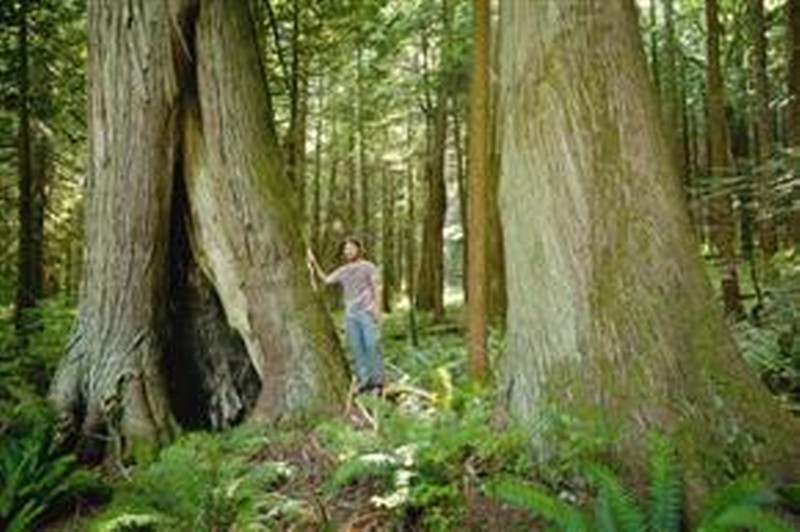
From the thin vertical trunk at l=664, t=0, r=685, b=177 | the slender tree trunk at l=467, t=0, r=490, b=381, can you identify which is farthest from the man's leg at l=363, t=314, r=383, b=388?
the thin vertical trunk at l=664, t=0, r=685, b=177

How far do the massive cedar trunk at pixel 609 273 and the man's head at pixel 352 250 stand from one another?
442 centimetres

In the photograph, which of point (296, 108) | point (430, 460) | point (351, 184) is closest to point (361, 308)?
point (430, 460)

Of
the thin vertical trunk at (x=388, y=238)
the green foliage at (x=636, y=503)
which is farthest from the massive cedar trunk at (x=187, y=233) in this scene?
the thin vertical trunk at (x=388, y=238)

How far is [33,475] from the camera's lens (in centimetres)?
745

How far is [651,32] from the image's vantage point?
78.7 feet

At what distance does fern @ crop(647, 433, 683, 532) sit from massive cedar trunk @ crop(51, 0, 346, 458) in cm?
377

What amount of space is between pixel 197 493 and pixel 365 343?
13.7 feet

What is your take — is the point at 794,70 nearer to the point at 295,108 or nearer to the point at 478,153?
the point at 478,153

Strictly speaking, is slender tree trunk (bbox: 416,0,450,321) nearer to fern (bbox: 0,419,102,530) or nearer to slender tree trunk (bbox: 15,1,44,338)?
slender tree trunk (bbox: 15,1,44,338)

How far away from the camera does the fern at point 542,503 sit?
5113 mm

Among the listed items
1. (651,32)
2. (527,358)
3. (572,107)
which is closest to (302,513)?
(527,358)

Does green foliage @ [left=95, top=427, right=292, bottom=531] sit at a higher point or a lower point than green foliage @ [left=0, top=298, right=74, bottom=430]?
lower

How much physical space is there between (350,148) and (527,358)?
2183 centimetres

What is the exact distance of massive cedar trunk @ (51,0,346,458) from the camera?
852 centimetres
